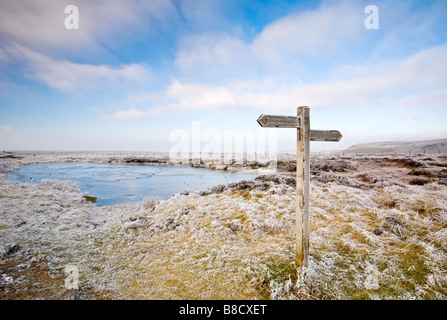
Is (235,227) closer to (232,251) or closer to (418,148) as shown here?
(232,251)

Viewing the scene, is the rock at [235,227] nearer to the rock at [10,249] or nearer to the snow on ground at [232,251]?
the snow on ground at [232,251]

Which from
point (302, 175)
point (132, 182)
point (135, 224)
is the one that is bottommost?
point (132, 182)

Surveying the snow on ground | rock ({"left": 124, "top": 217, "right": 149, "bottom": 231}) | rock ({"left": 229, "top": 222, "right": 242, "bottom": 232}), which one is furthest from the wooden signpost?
rock ({"left": 124, "top": 217, "right": 149, "bottom": 231})

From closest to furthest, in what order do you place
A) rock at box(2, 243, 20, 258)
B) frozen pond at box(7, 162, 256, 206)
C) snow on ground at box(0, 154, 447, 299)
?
snow on ground at box(0, 154, 447, 299) < rock at box(2, 243, 20, 258) < frozen pond at box(7, 162, 256, 206)

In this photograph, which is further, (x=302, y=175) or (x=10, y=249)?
(x=10, y=249)

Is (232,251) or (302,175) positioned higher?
(302,175)

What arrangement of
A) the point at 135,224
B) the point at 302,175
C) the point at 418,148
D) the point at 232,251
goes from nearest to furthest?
the point at 302,175
the point at 232,251
the point at 135,224
the point at 418,148

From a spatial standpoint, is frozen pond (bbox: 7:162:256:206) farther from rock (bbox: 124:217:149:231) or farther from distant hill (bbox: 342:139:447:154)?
distant hill (bbox: 342:139:447:154)

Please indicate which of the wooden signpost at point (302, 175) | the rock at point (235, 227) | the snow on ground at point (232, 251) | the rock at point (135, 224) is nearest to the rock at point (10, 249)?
the snow on ground at point (232, 251)

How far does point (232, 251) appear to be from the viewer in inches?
220

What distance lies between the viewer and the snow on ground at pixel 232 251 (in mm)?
4039

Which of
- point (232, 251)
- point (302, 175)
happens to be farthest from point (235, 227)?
point (302, 175)

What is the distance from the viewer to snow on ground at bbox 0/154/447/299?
4039 millimetres
